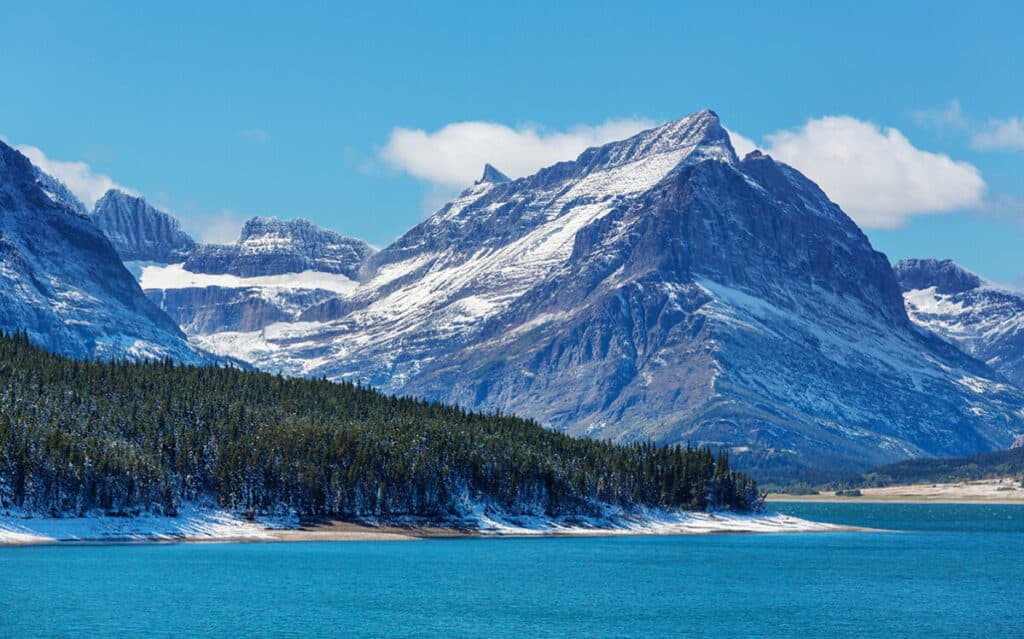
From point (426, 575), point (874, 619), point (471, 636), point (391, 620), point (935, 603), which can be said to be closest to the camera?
point (471, 636)

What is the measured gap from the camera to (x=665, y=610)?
6284 inches

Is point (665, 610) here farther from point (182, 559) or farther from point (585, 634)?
point (182, 559)

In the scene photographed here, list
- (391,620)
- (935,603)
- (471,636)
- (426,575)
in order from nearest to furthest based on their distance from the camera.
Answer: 1. (471,636)
2. (391,620)
3. (935,603)
4. (426,575)

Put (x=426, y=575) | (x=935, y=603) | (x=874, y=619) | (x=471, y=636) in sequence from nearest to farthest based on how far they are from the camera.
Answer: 1. (x=471, y=636)
2. (x=874, y=619)
3. (x=935, y=603)
4. (x=426, y=575)

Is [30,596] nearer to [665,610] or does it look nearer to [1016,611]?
[665,610]

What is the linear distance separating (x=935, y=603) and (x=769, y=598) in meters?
19.3

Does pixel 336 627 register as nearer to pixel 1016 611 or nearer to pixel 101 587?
pixel 101 587

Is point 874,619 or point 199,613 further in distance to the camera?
point 874,619

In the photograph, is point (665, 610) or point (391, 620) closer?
point (391, 620)

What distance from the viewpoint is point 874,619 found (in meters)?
155

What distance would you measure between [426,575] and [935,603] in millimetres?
63820

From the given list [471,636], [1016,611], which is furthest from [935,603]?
[471,636]

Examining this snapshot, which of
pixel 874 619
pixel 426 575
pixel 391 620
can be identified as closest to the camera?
pixel 391 620

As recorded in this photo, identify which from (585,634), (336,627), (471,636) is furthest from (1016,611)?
(336,627)
